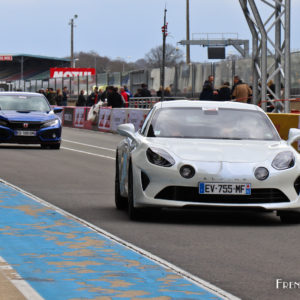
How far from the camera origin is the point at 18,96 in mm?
25438

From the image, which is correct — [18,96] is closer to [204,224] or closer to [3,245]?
[204,224]

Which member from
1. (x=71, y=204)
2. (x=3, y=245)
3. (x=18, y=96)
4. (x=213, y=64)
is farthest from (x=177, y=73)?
(x=3, y=245)

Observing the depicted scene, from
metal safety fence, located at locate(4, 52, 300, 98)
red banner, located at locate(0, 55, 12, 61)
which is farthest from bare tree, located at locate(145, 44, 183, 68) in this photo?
metal safety fence, located at locate(4, 52, 300, 98)

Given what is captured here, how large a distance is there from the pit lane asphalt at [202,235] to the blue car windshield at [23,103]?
8.42m

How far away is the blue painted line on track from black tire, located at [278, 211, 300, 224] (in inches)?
82.0

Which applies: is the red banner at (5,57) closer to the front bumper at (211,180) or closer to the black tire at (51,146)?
the black tire at (51,146)

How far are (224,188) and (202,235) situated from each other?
2.35ft

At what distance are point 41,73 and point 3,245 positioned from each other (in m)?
131

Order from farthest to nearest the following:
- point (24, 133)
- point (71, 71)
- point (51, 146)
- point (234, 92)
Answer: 1. point (71, 71)
2. point (234, 92)
3. point (51, 146)
4. point (24, 133)

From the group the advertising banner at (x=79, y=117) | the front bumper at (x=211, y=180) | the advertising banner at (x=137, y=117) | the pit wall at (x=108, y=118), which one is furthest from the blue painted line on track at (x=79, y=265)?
the advertising banner at (x=79, y=117)

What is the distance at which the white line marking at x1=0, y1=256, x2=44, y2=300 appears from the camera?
19.5 ft

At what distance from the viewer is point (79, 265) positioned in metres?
7.21

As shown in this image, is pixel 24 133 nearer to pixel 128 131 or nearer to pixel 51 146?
pixel 51 146

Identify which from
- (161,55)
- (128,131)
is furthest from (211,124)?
(161,55)
